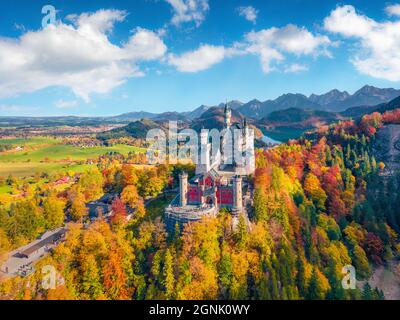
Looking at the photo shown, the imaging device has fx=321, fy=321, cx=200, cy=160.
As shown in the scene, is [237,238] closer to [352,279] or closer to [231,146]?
[352,279]

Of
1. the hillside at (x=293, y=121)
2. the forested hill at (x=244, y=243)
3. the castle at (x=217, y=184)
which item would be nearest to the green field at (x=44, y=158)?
the forested hill at (x=244, y=243)

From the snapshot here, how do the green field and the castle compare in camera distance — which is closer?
the castle

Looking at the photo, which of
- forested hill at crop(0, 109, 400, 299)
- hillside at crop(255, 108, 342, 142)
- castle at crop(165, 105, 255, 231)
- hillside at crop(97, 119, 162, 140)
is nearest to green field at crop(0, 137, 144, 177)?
hillside at crop(97, 119, 162, 140)

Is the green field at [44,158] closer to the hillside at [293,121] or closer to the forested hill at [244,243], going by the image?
the forested hill at [244,243]

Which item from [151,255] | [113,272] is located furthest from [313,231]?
[113,272]

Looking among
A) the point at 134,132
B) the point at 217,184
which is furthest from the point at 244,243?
the point at 134,132

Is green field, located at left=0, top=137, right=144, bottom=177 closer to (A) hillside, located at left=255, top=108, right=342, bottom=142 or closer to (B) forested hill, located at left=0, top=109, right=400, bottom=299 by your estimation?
(B) forested hill, located at left=0, top=109, right=400, bottom=299
